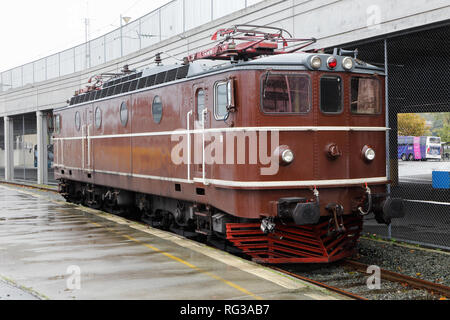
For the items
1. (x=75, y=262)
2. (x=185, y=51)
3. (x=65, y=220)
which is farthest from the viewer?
(x=185, y=51)

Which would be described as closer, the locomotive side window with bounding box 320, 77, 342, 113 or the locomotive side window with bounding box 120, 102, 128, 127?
the locomotive side window with bounding box 320, 77, 342, 113

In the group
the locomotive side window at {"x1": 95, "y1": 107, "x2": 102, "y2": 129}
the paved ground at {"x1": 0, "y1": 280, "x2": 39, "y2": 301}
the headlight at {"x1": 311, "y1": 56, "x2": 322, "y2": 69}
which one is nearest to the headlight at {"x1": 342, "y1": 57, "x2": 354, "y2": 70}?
the headlight at {"x1": 311, "y1": 56, "x2": 322, "y2": 69}

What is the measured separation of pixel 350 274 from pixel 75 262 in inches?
177

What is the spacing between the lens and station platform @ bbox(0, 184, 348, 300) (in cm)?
670

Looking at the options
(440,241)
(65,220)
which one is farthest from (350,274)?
(65,220)

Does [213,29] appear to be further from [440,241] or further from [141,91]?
[440,241]

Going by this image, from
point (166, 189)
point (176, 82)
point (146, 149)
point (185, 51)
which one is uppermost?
point (185, 51)

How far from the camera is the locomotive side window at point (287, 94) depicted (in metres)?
8.85

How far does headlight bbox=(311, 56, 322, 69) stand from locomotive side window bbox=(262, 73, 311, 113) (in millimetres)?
217

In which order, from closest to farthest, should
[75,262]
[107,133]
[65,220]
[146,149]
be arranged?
[75,262], [146,149], [65,220], [107,133]

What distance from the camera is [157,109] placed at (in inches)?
471

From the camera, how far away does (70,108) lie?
1852 centimetres

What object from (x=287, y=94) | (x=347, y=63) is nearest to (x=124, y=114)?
(x=287, y=94)

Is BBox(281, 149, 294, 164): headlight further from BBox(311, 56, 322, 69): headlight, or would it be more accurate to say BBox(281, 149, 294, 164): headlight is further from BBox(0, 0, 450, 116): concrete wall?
BBox(0, 0, 450, 116): concrete wall
